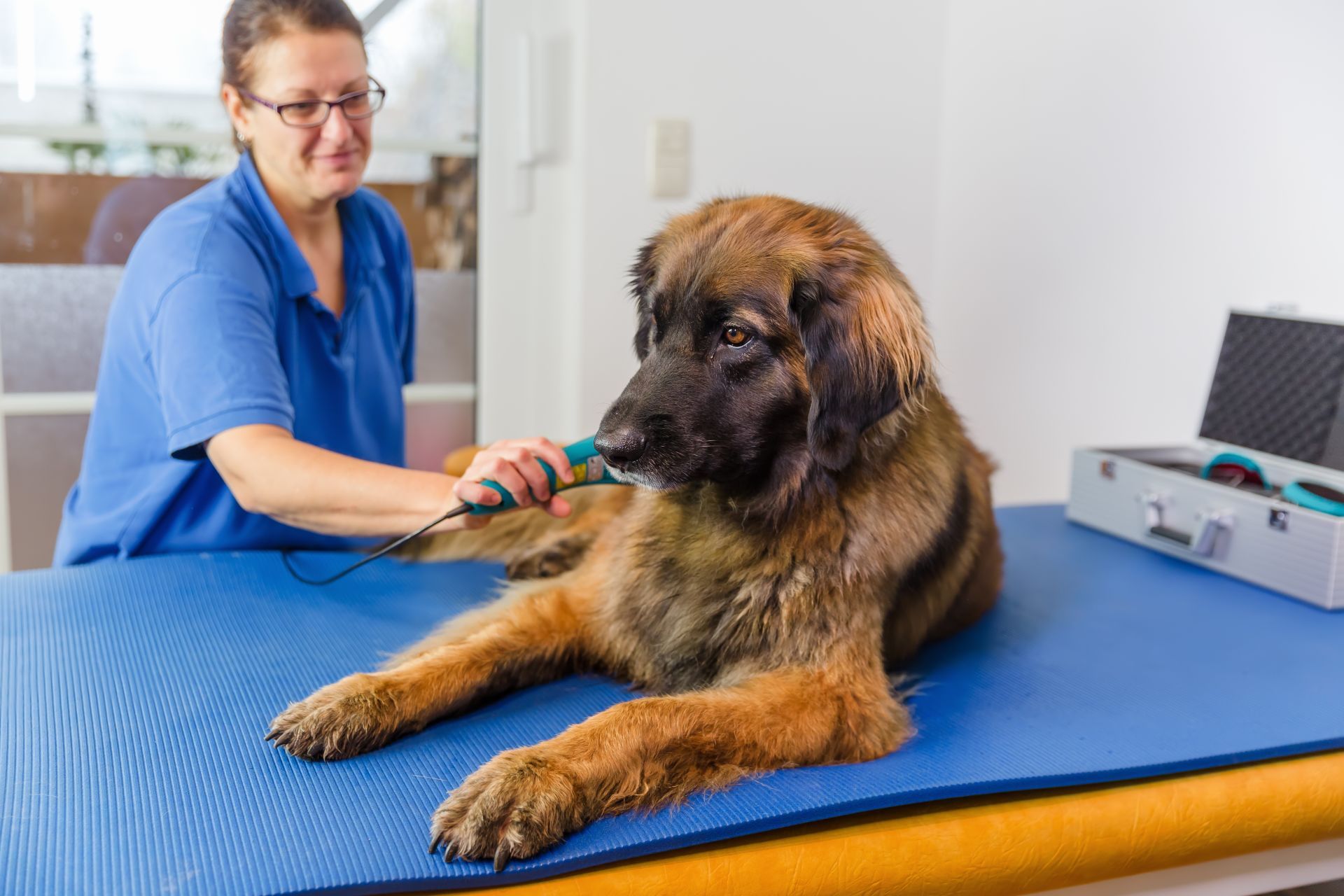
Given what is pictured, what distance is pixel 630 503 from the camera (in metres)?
1.82

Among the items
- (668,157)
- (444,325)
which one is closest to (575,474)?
(668,157)

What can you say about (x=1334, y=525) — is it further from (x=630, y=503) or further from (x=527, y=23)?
(x=527, y=23)

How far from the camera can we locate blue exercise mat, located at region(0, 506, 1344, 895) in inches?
43.6

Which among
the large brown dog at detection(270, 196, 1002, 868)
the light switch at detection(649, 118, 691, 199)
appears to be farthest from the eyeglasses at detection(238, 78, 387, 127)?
the light switch at detection(649, 118, 691, 199)

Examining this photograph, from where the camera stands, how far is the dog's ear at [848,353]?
4.71 ft

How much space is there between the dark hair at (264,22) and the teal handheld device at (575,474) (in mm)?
953

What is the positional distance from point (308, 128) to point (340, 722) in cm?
117

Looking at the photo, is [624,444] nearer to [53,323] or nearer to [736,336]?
[736,336]

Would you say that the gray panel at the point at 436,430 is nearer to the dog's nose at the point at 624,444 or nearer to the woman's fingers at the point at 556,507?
the woman's fingers at the point at 556,507

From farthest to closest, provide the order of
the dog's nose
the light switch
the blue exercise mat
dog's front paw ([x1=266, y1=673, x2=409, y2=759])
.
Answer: the light switch
the dog's nose
dog's front paw ([x1=266, y1=673, x2=409, y2=759])
the blue exercise mat

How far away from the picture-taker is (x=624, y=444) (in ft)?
4.62

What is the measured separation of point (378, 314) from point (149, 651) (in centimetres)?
94

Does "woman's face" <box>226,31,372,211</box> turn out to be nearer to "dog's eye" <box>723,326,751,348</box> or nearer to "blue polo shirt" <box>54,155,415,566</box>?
"blue polo shirt" <box>54,155,415,566</box>

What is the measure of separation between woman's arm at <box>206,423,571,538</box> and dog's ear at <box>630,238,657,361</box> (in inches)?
9.6
